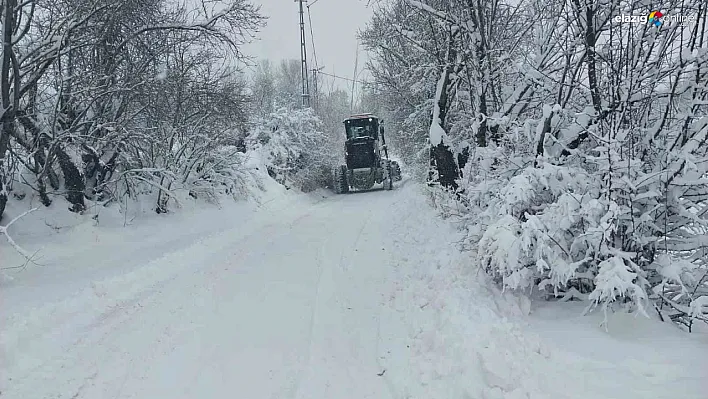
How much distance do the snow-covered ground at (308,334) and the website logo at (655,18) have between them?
9.47 ft

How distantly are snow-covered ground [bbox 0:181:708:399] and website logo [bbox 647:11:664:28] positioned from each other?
289cm

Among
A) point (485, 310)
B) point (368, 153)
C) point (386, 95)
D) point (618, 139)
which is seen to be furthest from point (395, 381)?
point (368, 153)

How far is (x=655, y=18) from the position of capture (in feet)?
16.3

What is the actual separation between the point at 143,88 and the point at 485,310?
917 centimetres

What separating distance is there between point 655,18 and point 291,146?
65.5 feet

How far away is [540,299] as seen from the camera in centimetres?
528

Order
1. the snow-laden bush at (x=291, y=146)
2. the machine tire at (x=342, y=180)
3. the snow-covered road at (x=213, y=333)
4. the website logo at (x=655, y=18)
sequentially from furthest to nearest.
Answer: the machine tire at (x=342, y=180), the snow-laden bush at (x=291, y=146), the website logo at (x=655, y=18), the snow-covered road at (x=213, y=333)

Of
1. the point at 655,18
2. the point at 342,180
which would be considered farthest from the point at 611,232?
the point at 342,180

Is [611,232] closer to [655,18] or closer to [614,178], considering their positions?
[614,178]

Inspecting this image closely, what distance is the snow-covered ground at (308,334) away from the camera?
367 centimetres

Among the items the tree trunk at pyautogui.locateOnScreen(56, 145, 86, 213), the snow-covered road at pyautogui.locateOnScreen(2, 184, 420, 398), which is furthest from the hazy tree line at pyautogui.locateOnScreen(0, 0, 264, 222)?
the snow-covered road at pyautogui.locateOnScreen(2, 184, 420, 398)

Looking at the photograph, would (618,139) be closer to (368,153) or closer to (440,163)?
(440,163)

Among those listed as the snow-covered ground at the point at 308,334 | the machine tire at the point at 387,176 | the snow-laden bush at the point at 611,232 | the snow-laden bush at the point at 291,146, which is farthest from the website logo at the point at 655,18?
the machine tire at the point at 387,176

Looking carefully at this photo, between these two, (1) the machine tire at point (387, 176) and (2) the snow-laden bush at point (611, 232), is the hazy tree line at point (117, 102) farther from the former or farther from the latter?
(1) the machine tire at point (387, 176)
